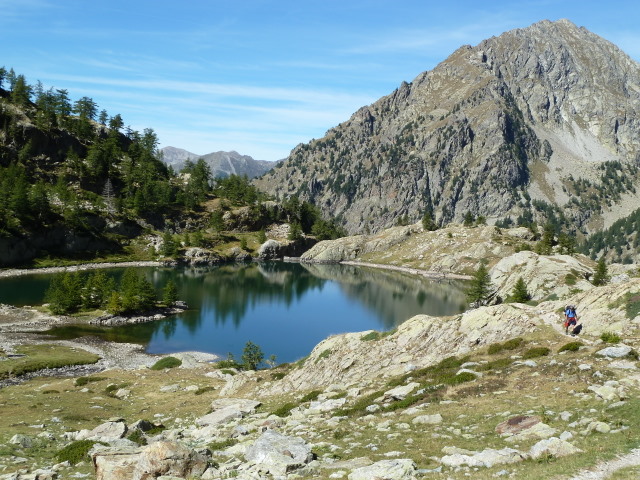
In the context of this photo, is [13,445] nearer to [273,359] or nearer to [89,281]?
[273,359]

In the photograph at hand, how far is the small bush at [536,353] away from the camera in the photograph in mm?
32062

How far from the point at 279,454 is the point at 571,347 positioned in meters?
22.5

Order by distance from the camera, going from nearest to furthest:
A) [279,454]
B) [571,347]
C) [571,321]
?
[279,454]
[571,347]
[571,321]

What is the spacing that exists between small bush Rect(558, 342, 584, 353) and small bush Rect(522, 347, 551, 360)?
0.98 m

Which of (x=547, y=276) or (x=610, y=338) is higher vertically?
(x=610, y=338)

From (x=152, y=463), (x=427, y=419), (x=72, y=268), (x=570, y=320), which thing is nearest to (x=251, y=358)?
(x=570, y=320)

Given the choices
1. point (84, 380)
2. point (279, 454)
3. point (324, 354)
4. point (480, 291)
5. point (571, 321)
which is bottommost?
point (84, 380)

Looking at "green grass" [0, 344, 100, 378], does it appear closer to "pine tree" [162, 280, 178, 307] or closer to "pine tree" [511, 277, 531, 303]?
"pine tree" [162, 280, 178, 307]

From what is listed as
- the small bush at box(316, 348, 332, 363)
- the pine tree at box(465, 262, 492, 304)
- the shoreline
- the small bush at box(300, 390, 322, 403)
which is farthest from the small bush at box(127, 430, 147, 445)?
the shoreline

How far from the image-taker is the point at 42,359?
72188 millimetres

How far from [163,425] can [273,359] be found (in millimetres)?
49907

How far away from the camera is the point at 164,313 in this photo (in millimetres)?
118750

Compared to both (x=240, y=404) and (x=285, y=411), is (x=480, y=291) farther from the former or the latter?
(x=285, y=411)

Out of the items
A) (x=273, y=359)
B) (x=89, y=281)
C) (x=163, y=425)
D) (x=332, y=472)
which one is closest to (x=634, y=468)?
(x=332, y=472)
